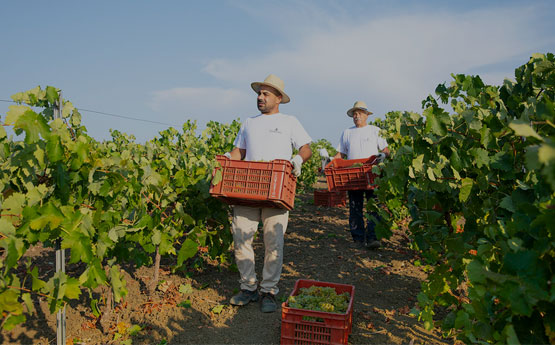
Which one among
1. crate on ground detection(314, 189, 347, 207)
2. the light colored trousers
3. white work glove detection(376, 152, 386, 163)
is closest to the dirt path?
the light colored trousers

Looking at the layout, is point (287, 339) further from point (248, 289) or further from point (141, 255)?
point (141, 255)

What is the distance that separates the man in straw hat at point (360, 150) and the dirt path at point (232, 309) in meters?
0.31

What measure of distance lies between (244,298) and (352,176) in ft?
7.20

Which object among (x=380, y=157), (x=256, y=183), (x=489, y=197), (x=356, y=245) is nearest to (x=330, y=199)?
(x=356, y=245)

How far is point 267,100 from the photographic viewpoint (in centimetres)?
411

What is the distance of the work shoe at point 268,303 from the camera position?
3836mm

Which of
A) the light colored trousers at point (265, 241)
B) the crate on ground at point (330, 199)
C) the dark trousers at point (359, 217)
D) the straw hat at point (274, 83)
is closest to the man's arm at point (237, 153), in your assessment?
the light colored trousers at point (265, 241)

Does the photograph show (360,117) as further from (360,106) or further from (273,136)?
(273,136)

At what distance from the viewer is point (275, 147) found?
4012 millimetres

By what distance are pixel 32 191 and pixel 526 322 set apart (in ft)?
8.02

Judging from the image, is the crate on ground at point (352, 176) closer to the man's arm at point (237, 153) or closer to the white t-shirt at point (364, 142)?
the white t-shirt at point (364, 142)

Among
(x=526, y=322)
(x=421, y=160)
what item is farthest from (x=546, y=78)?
(x=526, y=322)

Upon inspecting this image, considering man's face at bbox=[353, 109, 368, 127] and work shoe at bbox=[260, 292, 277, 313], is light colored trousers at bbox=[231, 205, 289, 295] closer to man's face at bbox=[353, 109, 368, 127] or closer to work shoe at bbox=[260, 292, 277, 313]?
work shoe at bbox=[260, 292, 277, 313]

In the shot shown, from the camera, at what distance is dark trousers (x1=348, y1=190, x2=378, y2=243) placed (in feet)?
19.3
